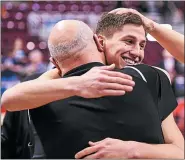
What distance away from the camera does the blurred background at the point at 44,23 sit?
17.3 feet

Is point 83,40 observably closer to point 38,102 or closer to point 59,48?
point 59,48

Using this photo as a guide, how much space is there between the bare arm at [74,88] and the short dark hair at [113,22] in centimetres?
37

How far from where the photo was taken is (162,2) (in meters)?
5.89

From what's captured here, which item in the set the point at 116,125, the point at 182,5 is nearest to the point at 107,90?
the point at 116,125

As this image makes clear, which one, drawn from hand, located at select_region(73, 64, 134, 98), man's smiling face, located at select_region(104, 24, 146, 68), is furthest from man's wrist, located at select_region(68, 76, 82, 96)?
man's smiling face, located at select_region(104, 24, 146, 68)

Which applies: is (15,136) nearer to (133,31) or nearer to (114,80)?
(133,31)

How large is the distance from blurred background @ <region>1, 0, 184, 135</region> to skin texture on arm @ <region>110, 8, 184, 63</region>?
11.5 feet

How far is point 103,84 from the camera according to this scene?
1.01 meters

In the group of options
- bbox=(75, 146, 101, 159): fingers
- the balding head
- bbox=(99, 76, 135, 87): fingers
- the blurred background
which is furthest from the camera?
the blurred background

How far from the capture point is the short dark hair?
138 centimetres

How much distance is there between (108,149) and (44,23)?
17.0ft

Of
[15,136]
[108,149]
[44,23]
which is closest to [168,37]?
[108,149]

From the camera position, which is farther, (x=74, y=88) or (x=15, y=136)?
(x=15, y=136)

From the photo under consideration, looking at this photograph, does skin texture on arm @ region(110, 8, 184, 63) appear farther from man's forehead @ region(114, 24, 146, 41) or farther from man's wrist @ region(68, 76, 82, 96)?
man's wrist @ region(68, 76, 82, 96)
